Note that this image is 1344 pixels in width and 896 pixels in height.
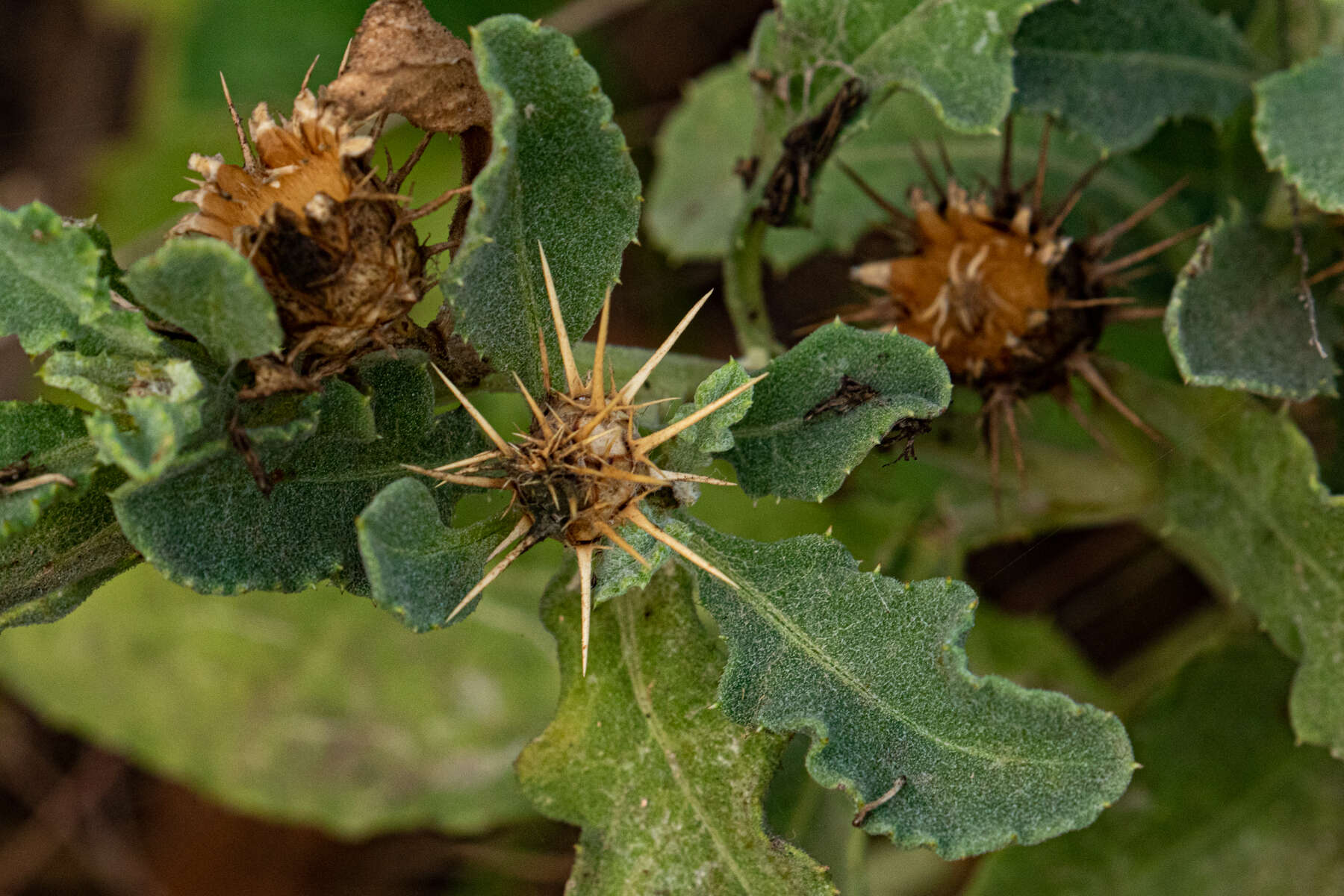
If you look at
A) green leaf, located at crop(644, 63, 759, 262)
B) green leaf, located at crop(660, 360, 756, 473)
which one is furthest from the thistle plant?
green leaf, located at crop(644, 63, 759, 262)

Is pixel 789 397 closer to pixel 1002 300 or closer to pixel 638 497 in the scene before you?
pixel 638 497

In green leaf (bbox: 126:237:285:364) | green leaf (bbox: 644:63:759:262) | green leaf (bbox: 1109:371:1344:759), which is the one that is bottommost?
green leaf (bbox: 1109:371:1344:759)

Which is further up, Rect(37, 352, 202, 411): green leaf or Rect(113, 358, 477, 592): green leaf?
Rect(37, 352, 202, 411): green leaf

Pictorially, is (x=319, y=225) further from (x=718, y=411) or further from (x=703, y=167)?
(x=703, y=167)

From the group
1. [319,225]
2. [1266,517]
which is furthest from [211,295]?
[1266,517]

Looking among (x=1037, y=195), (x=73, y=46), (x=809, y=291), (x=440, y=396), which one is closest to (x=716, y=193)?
(x=809, y=291)

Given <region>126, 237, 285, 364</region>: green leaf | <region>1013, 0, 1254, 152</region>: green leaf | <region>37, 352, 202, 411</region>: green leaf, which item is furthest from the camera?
<region>1013, 0, 1254, 152</region>: green leaf

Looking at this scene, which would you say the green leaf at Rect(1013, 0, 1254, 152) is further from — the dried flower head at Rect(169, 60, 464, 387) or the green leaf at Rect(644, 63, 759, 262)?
the dried flower head at Rect(169, 60, 464, 387)
